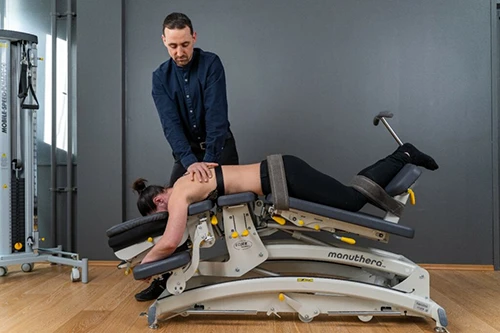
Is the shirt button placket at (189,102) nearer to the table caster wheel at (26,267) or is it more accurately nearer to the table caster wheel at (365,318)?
the table caster wheel at (365,318)

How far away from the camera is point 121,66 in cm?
306

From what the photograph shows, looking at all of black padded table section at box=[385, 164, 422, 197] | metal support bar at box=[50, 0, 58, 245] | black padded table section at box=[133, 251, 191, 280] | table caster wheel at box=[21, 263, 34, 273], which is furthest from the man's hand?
metal support bar at box=[50, 0, 58, 245]

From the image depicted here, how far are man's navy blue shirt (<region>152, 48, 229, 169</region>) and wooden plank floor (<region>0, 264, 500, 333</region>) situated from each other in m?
0.76

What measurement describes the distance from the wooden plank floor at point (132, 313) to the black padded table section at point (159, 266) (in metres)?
0.24

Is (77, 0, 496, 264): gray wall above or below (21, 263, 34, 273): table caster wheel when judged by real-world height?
above

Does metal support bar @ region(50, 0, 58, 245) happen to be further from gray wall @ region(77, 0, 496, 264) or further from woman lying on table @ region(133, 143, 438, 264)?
woman lying on table @ region(133, 143, 438, 264)

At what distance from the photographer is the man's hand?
1896mm

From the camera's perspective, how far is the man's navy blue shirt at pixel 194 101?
86.4 inches

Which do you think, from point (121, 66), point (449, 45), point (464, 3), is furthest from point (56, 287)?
point (464, 3)

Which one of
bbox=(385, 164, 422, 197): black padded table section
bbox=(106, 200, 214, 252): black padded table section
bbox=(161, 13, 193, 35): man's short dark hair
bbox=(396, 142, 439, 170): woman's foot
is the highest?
bbox=(161, 13, 193, 35): man's short dark hair

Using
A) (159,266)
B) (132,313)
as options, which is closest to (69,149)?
(132,313)

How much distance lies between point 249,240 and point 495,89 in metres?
2.07

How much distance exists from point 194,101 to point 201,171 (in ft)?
1.65

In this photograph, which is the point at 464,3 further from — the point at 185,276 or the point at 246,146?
the point at 185,276
